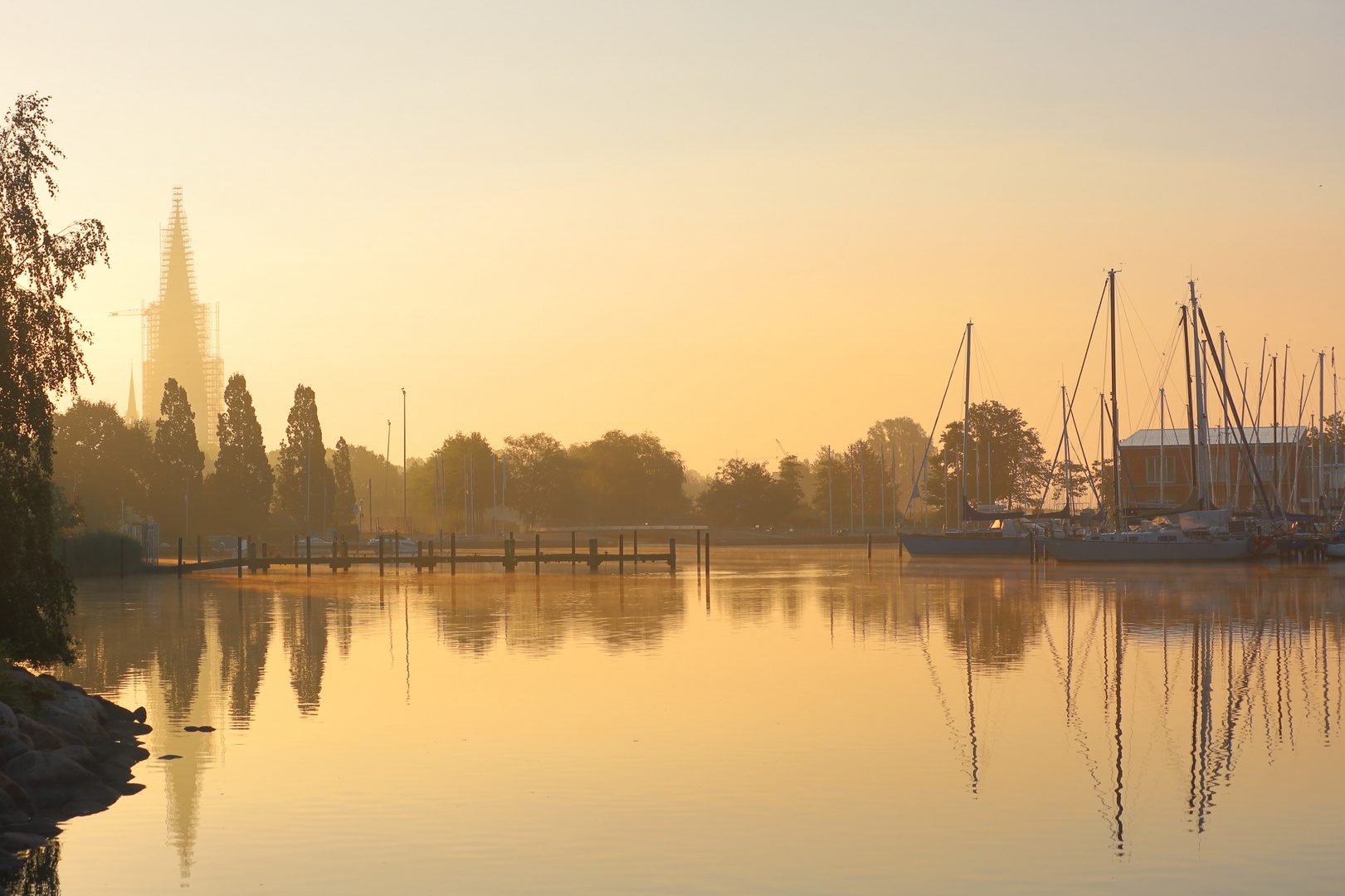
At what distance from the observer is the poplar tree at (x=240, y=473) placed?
116688 millimetres

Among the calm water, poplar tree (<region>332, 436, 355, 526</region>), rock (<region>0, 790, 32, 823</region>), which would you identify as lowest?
the calm water

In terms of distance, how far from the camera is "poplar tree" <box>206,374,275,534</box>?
11669 cm

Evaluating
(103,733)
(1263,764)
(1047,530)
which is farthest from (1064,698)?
(1047,530)

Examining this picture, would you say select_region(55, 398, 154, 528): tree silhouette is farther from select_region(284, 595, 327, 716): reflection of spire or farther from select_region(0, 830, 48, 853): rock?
select_region(0, 830, 48, 853): rock

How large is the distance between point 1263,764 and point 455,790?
39.1 ft

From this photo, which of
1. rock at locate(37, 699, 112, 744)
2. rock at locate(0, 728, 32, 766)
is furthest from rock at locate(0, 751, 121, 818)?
rock at locate(37, 699, 112, 744)

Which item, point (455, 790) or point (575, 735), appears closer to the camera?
point (455, 790)

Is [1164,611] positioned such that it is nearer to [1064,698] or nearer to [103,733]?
[1064,698]

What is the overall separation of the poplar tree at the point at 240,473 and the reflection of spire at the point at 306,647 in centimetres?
5875

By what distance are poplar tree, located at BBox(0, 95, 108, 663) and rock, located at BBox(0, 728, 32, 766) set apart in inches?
177

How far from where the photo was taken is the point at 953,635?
41188mm

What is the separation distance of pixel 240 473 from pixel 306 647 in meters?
81.7

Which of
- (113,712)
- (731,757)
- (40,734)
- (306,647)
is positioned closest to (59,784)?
(40,734)

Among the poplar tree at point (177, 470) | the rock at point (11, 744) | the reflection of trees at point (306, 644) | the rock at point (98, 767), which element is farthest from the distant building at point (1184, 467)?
the rock at point (11, 744)
